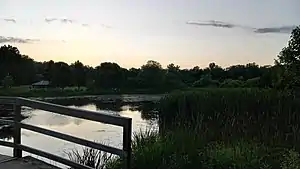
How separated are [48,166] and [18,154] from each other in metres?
0.60

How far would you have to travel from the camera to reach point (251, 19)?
655 inches

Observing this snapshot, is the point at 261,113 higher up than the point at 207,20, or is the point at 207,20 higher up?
the point at 207,20

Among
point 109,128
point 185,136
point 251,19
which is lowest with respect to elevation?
point 109,128

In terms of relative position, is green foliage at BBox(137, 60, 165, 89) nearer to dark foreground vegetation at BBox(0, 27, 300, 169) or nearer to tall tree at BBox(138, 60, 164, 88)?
tall tree at BBox(138, 60, 164, 88)

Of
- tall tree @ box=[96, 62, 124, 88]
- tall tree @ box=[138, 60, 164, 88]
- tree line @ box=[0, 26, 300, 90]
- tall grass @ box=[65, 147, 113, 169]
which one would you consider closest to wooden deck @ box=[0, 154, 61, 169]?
tall grass @ box=[65, 147, 113, 169]

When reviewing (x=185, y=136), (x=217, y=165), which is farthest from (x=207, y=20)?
(x=217, y=165)

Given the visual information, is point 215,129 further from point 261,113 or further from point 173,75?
point 173,75

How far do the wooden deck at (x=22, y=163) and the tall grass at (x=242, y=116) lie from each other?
3.15 meters

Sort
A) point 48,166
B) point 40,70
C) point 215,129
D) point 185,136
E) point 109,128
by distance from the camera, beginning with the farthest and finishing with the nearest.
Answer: point 40,70 → point 109,128 → point 215,129 → point 185,136 → point 48,166

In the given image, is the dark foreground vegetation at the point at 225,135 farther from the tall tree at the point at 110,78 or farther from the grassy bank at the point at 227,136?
the tall tree at the point at 110,78

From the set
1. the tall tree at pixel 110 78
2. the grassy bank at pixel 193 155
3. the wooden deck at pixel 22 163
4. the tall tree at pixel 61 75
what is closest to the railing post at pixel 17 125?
the wooden deck at pixel 22 163

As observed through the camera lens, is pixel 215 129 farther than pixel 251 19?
No

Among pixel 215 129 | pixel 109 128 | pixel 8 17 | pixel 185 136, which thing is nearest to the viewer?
pixel 185 136

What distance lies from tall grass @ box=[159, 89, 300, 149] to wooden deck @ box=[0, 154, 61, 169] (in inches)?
124
